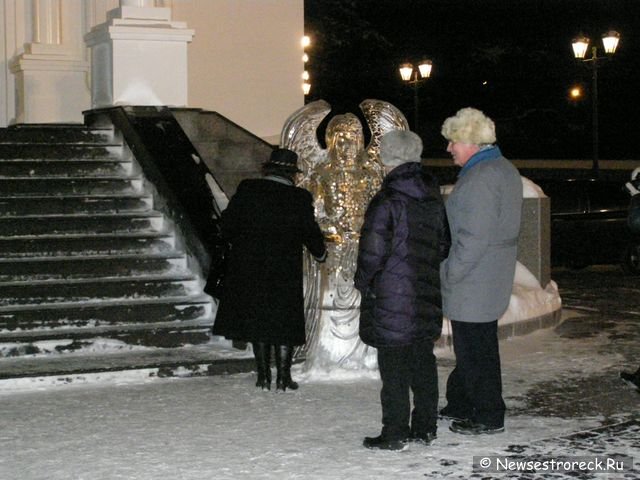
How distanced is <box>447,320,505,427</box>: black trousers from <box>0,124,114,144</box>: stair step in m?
6.41

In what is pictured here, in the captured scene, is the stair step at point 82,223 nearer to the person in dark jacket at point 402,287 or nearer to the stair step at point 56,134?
the stair step at point 56,134

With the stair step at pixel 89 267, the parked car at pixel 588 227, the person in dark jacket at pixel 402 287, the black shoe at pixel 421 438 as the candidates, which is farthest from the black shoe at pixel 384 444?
the parked car at pixel 588 227

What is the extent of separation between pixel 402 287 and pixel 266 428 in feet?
4.42

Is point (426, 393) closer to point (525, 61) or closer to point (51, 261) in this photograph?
point (51, 261)

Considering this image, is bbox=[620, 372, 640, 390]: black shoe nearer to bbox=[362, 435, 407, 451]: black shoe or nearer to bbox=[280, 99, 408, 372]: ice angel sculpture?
bbox=[280, 99, 408, 372]: ice angel sculpture

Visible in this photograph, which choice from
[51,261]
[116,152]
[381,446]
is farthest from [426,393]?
[116,152]

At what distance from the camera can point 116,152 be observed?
11898 mm

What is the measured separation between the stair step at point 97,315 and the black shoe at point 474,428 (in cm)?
331

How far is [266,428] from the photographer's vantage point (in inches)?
273

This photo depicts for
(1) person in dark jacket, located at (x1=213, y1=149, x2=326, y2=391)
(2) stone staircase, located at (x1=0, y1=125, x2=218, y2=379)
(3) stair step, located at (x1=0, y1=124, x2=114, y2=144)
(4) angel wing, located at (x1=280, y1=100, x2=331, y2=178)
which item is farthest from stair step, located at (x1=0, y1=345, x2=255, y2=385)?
(3) stair step, located at (x1=0, y1=124, x2=114, y2=144)

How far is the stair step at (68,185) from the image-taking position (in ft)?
35.9

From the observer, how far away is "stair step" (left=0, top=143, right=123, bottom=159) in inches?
454

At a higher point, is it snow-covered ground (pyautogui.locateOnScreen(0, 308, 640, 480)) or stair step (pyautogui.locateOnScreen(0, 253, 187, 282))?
stair step (pyautogui.locateOnScreen(0, 253, 187, 282))

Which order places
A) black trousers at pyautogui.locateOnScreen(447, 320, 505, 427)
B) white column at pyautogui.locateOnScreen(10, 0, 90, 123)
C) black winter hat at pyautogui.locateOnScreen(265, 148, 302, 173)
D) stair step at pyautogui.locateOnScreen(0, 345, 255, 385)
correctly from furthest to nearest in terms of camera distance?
white column at pyautogui.locateOnScreen(10, 0, 90, 123)
stair step at pyautogui.locateOnScreen(0, 345, 255, 385)
black winter hat at pyautogui.locateOnScreen(265, 148, 302, 173)
black trousers at pyautogui.locateOnScreen(447, 320, 505, 427)
